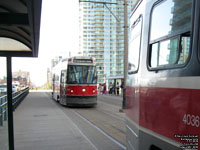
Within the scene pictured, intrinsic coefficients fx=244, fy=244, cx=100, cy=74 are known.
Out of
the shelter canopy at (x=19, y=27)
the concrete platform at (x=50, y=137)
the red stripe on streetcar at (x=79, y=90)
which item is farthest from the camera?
the red stripe on streetcar at (x=79, y=90)

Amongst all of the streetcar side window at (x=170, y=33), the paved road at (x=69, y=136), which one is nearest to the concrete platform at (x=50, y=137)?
the paved road at (x=69, y=136)

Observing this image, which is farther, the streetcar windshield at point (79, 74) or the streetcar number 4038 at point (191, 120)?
the streetcar windshield at point (79, 74)

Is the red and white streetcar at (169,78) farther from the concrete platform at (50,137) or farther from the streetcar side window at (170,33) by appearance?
the concrete platform at (50,137)

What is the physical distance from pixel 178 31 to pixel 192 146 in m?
1.07

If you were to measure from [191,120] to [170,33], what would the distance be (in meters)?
0.94

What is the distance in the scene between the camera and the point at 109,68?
9750 centimetres

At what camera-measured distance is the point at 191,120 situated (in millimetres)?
2014

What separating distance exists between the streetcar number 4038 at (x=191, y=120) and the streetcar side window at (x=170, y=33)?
514 mm

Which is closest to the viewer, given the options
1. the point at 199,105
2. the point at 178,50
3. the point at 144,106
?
the point at 199,105

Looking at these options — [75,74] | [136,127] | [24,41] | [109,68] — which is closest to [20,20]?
[24,41]

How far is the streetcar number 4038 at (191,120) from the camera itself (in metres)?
1.96

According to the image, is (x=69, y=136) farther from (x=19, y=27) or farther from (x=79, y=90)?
(x=79, y=90)

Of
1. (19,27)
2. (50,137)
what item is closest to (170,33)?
(19,27)

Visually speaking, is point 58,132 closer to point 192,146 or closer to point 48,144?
point 48,144
